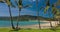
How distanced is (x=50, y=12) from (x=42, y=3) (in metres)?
0.53

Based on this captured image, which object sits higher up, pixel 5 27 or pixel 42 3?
pixel 42 3

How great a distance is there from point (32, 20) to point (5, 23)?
113cm

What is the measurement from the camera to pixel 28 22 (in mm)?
7402

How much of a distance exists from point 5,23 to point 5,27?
201 millimetres

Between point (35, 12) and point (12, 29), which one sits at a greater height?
point (35, 12)

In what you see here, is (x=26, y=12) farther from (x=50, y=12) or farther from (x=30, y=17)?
(x=50, y=12)

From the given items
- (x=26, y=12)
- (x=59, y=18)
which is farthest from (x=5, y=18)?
(x=59, y=18)

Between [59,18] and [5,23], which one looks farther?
[59,18]

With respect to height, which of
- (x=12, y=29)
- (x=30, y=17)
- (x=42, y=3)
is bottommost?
(x=12, y=29)

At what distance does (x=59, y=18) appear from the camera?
7773 mm

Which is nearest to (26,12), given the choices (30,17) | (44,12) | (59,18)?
(30,17)

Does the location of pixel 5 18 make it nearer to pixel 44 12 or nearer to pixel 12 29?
pixel 12 29

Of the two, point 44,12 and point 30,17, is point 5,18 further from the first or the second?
point 44,12

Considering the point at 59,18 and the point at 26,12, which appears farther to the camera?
the point at 59,18
